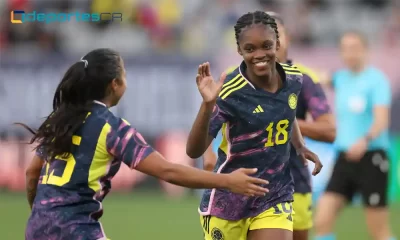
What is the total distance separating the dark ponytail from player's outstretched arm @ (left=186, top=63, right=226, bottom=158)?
1.67 feet

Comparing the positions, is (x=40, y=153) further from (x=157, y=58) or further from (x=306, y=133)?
(x=157, y=58)

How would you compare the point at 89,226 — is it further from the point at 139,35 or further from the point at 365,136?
the point at 139,35

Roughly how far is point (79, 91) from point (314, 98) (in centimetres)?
243

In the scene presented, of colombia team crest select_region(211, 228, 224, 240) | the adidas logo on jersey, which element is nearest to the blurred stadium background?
colombia team crest select_region(211, 228, 224, 240)

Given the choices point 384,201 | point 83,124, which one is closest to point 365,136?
point 384,201

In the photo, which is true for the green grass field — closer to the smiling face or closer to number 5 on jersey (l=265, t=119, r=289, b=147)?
number 5 on jersey (l=265, t=119, r=289, b=147)

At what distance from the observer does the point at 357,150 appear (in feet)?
30.5

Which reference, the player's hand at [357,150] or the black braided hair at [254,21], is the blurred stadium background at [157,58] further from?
the black braided hair at [254,21]

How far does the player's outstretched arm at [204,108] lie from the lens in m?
5.12

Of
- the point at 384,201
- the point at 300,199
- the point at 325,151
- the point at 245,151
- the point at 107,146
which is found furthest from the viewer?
the point at 325,151

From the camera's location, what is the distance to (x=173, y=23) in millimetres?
17141

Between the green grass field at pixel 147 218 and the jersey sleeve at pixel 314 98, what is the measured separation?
4439 mm

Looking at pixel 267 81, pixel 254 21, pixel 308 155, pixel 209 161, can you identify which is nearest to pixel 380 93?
pixel 308 155

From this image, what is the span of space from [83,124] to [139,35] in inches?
477
